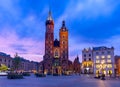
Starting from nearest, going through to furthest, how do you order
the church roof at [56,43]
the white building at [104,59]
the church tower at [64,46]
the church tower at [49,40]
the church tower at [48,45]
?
the white building at [104,59] → the church tower at [48,45] → the church tower at [64,46] → the church tower at [49,40] → the church roof at [56,43]

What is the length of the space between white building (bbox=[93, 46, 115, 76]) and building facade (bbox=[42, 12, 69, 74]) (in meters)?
31.4

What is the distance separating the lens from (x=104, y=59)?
155875 millimetres

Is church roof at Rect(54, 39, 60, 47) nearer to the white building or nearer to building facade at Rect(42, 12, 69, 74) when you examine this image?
building facade at Rect(42, 12, 69, 74)

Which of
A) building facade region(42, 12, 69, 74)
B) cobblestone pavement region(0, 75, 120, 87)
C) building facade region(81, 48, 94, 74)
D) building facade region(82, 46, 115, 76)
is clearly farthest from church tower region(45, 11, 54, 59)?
cobblestone pavement region(0, 75, 120, 87)

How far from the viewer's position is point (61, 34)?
635 ft

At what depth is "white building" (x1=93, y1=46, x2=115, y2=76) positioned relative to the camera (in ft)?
502

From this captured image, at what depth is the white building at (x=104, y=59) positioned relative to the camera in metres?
153

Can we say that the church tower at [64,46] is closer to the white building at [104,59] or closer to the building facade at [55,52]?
the building facade at [55,52]

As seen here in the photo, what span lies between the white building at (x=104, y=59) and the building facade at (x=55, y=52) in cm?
3138

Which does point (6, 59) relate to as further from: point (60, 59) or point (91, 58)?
point (91, 58)

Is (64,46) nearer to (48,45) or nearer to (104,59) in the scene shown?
(48,45)

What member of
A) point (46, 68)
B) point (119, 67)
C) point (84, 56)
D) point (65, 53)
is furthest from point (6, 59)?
point (119, 67)

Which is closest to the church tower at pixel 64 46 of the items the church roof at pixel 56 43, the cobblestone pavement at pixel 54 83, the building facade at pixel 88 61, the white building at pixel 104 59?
the church roof at pixel 56 43

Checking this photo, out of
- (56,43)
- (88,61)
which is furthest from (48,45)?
(88,61)
